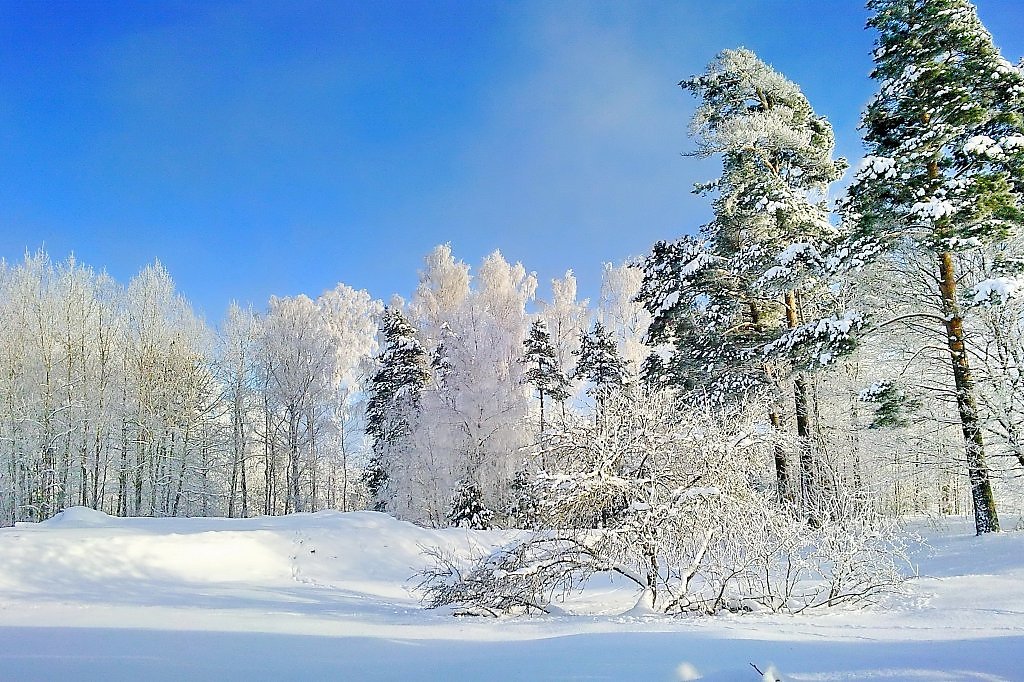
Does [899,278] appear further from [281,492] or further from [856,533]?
[281,492]

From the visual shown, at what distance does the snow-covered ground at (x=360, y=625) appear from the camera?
5.00 m

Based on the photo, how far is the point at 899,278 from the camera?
44.0 ft

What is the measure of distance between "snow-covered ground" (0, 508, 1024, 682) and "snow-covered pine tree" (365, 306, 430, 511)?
42.0 feet

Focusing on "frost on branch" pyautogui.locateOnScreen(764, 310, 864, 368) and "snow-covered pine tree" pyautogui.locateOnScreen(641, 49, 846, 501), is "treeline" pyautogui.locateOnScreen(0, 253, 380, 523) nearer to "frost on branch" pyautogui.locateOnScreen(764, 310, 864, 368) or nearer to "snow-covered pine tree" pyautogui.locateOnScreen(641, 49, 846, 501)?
"snow-covered pine tree" pyautogui.locateOnScreen(641, 49, 846, 501)

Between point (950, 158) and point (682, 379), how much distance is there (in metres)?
7.87

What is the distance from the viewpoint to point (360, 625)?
7.89m

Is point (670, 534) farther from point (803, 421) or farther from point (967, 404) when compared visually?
point (803, 421)

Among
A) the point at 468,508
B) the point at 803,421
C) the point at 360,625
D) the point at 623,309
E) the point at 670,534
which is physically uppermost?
the point at 623,309

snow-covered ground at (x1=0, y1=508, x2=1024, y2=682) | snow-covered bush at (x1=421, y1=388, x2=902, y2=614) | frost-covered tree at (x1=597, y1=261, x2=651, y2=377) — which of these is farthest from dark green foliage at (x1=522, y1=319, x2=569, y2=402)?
snow-covered bush at (x1=421, y1=388, x2=902, y2=614)

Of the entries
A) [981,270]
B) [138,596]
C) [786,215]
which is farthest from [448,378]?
[981,270]

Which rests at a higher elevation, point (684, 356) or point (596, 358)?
point (596, 358)

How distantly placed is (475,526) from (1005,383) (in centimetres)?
1561

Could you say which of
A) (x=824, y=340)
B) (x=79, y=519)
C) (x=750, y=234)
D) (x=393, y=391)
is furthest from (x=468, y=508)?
(x=824, y=340)

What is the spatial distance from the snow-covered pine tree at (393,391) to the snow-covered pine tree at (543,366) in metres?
4.48
